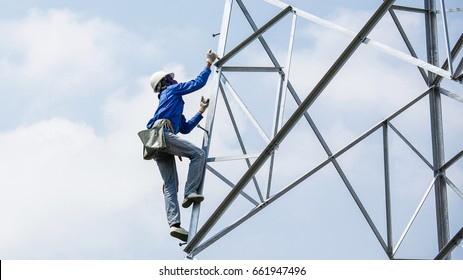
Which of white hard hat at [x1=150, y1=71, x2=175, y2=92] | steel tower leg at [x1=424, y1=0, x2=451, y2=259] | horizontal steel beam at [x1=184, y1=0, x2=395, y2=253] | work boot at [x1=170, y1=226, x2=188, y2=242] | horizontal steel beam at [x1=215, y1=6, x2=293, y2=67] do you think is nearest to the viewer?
horizontal steel beam at [x1=184, y1=0, x2=395, y2=253]

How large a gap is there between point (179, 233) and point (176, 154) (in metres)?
1.18

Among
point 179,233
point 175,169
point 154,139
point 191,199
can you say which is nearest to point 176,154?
point 175,169

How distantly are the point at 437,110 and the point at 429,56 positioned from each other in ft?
3.33

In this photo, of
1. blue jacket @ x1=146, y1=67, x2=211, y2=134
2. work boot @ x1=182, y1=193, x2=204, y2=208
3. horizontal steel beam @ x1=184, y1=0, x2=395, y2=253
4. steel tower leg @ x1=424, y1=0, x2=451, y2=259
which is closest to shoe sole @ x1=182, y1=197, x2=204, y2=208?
work boot @ x1=182, y1=193, x2=204, y2=208

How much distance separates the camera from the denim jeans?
41.9 ft

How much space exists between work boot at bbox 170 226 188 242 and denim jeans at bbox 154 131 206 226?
0.35 ft

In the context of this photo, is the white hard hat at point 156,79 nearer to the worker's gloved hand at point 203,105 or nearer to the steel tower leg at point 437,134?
the worker's gloved hand at point 203,105

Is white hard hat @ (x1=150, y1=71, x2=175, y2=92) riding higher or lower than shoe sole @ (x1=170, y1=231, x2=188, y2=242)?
higher

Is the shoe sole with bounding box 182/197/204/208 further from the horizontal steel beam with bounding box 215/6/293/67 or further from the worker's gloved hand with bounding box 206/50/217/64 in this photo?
the horizontal steel beam with bounding box 215/6/293/67

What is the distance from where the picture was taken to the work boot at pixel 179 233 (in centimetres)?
1269

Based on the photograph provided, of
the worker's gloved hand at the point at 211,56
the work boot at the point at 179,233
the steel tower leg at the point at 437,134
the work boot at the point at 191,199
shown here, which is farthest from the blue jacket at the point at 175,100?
the steel tower leg at the point at 437,134

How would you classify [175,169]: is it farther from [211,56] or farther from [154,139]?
[211,56]

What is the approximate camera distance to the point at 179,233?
41.7 ft

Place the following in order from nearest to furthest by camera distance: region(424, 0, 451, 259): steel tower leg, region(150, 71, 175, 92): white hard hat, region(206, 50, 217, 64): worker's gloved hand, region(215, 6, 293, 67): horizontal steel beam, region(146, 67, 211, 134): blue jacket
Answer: region(146, 67, 211, 134): blue jacket < region(206, 50, 217, 64): worker's gloved hand < region(150, 71, 175, 92): white hard hat < region(424, 0, 451, 259): steel tower leg < region(215, 6, 293, 67): horizontal steel beam
